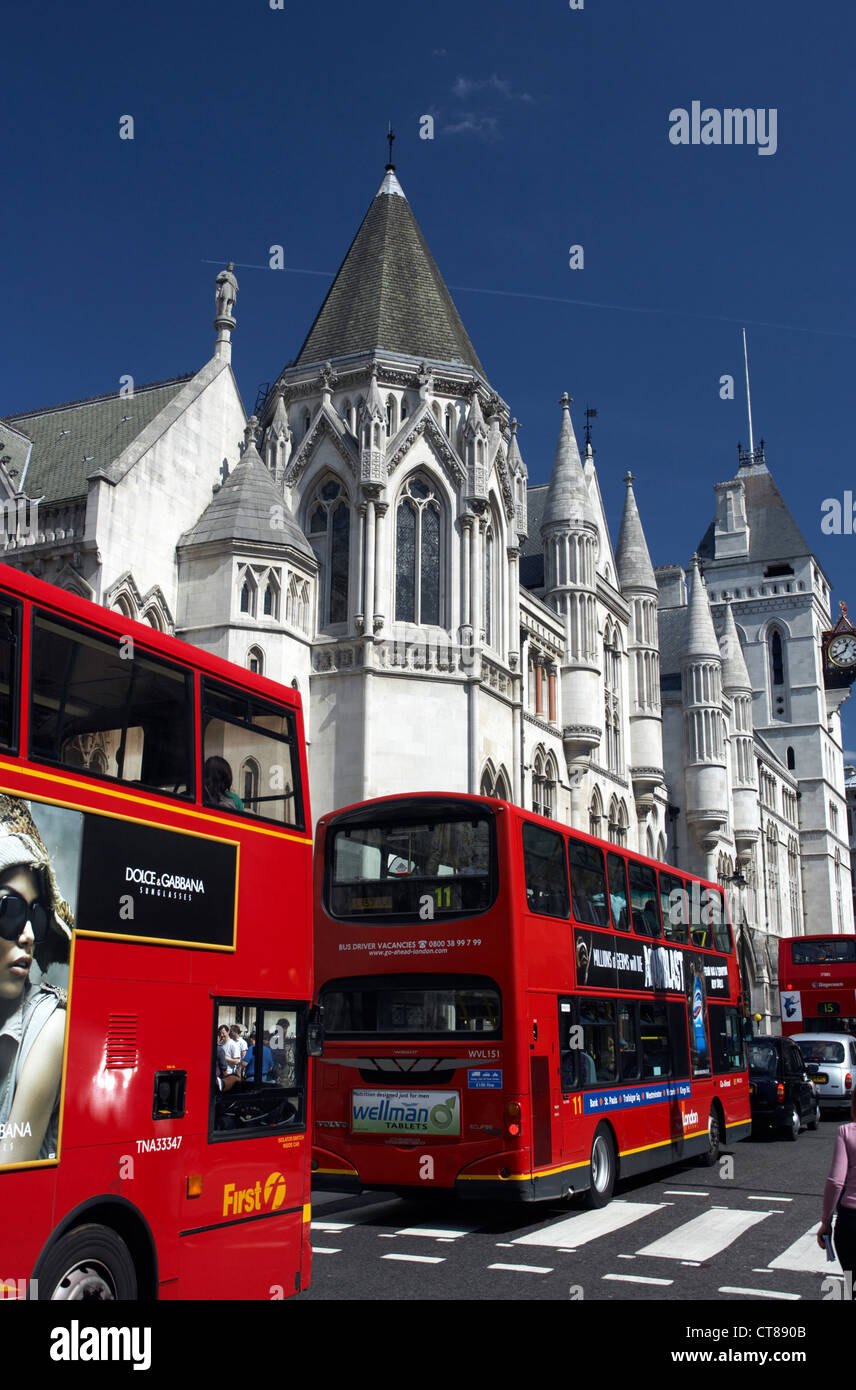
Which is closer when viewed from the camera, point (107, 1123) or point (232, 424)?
point (107, 1123)

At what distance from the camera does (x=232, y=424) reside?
30.4 meters

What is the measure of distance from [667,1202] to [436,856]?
4.93 meters

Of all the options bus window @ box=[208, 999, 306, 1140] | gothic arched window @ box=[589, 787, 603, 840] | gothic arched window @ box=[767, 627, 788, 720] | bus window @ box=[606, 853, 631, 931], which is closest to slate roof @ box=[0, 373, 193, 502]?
bus window @ box=[606, 853, 631, 931]

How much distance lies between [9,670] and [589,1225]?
28.2 feet

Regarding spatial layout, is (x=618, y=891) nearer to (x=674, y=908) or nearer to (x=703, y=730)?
(x=674, y=908)

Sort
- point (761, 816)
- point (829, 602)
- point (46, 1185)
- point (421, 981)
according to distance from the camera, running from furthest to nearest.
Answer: point (829, 602), point (761, 816), point (421, 981), point (46, 1185)

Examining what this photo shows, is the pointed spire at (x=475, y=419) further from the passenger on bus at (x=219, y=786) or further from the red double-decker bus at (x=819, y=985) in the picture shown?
the passenger on bus at (x=219, y=786)

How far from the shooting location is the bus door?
12.2m

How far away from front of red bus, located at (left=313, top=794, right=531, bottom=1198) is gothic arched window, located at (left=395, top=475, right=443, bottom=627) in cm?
1631

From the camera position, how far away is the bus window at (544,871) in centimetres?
1261

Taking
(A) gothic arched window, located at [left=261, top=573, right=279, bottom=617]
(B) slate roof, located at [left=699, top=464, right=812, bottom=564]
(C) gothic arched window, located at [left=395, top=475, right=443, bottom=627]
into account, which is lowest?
(A) gothic arched window, located at [left=261, top=573, right=279, bottom=617]

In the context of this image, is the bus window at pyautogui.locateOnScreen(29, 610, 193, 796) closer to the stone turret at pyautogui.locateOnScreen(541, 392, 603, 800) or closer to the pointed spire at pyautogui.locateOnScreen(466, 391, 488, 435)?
the pointed spire at pyautogui.locateOnScreen(466, 391, 488, 435)

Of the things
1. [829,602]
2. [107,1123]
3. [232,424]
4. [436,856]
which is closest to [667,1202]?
[436,856]
